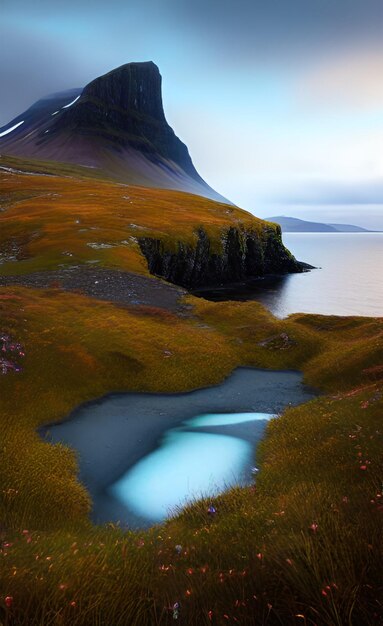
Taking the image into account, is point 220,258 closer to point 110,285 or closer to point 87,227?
point 87,227

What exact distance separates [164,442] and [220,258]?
258ft

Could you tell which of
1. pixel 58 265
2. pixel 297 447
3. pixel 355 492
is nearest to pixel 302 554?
pixel 355 492

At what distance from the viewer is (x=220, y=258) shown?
98.1 metres

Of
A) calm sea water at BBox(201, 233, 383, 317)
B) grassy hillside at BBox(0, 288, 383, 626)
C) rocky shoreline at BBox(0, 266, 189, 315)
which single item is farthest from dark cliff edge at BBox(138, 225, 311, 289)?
grassy hillside at BBox(0, 288, 383, 626)

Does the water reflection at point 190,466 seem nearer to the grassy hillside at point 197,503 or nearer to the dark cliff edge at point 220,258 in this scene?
the grassy hillside at point 197,503

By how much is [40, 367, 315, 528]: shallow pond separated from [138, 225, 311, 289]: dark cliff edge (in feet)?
171

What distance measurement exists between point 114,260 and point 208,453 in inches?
1823

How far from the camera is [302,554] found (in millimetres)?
7367

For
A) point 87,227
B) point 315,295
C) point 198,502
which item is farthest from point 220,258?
point 198,502

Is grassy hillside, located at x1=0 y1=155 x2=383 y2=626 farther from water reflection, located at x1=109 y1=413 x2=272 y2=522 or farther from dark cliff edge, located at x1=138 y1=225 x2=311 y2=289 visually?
dark cliff edge, located at x1=138 y1=225 x2=311 y2=289

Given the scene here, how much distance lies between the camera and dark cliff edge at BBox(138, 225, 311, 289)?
81.4m

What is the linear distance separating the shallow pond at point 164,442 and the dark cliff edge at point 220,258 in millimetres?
52018

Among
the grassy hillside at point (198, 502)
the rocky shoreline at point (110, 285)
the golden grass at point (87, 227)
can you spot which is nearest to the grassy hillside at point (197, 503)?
the grassy hillside at point (198, 502)

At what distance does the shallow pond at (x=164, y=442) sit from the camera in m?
18.2
